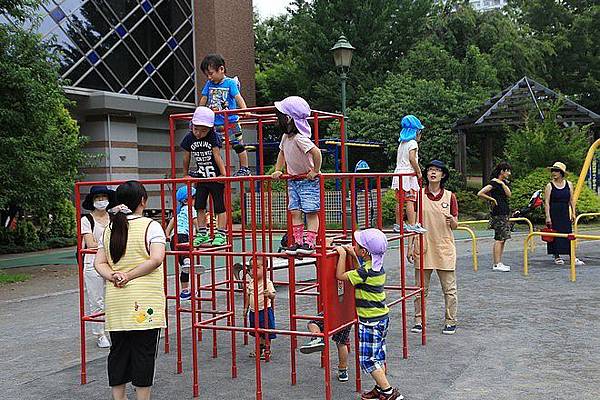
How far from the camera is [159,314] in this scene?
473 centimetres

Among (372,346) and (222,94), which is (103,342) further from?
(372,346)

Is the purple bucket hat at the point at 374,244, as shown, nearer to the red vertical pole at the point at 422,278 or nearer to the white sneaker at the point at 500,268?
the red vertical pole at the point at 422,278

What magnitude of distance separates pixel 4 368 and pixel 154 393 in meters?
1.88

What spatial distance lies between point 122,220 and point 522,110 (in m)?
20.2

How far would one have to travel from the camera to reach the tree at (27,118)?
12.3 meters

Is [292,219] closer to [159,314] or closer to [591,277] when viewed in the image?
[159,314]

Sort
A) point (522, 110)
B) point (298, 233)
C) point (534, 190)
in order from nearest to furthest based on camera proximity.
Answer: point (298, 233) < point (534, 190) < point (522, 110)

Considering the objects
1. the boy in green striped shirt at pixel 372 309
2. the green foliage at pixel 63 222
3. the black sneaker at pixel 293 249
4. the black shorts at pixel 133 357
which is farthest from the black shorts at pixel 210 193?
the green foliage at pixel 63 222

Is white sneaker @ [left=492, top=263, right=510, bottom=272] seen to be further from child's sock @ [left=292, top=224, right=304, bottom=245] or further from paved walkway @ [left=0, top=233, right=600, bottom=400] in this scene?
child's sock @ [left=292, top=224, right=304, bottom=245]

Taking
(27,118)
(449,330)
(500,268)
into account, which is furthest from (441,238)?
(27,118)

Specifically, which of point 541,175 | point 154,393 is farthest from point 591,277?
point 541,175

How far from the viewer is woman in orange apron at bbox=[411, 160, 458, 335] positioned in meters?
7.06

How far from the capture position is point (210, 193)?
22.9 feet

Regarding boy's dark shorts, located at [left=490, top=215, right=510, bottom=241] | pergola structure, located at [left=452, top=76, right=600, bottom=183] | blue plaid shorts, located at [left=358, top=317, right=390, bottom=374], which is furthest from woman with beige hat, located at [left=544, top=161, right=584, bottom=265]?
pergola structure, located at [left=452, top=76, right=600, bottom=183]
